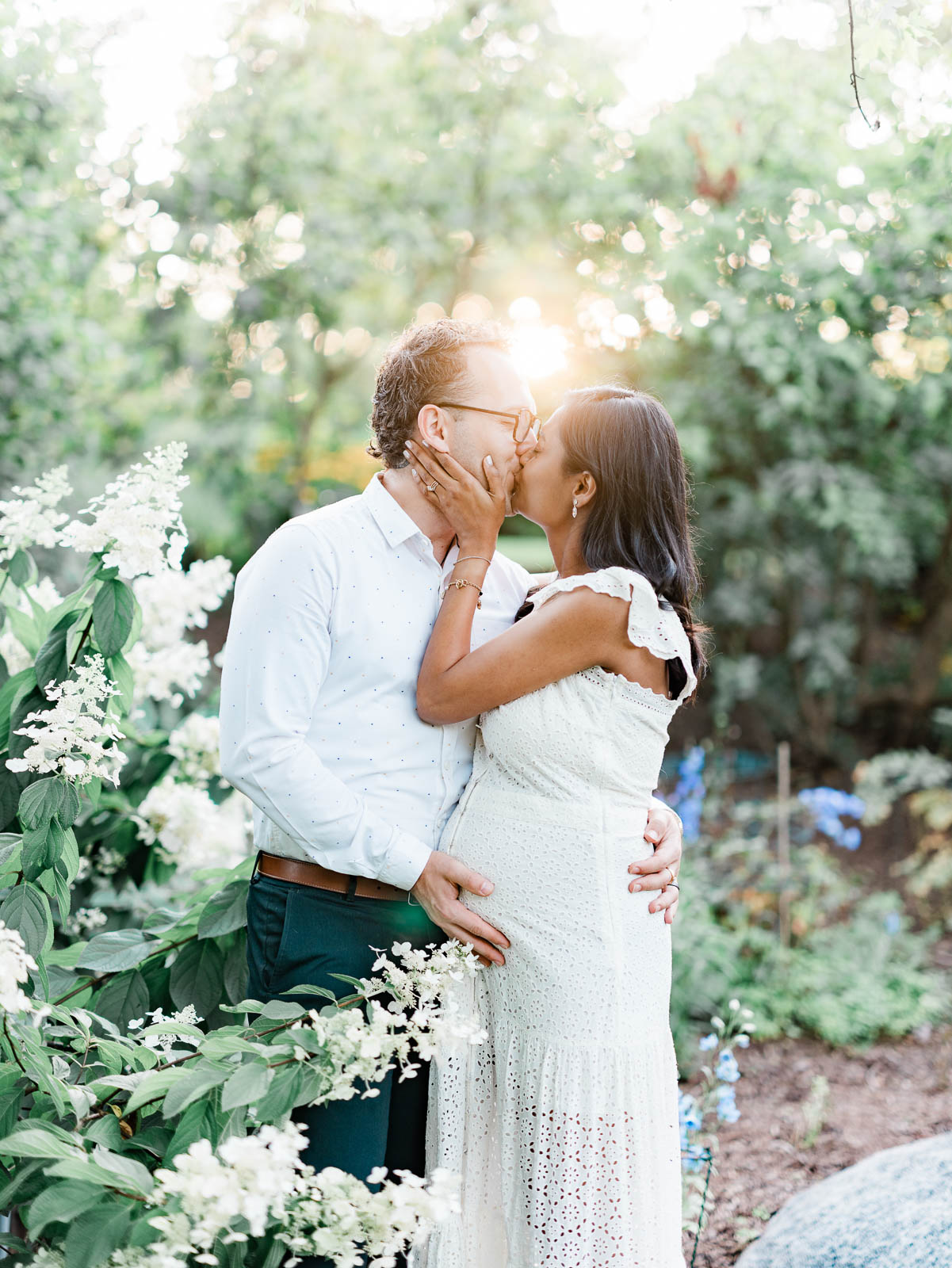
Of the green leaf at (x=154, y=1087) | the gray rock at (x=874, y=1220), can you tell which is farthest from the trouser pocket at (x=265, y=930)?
the gray rock at (x=874, y=1220)

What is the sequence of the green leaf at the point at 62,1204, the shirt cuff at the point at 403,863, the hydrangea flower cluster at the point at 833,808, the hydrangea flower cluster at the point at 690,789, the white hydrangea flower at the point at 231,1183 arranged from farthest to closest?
the hydrangea flower cluster at the point at 833,808 → the hydrangea flower cluster at the point at 690,789 → the shirt cuff at the point at 403,863 → the green leaf at the point at 62,1204 → the white hydrangea flower at the point at 231,1183

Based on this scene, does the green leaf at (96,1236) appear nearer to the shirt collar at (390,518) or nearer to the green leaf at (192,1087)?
the green leaf at (192,1087)

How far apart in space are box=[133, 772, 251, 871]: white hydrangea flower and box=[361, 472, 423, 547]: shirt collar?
3.25ft

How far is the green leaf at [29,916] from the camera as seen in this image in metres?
1.85

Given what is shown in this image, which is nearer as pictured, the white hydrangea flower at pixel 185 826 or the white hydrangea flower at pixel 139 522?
the white hydrangea flower at pixel 139 522

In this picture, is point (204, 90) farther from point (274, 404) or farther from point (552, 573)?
point (552, 573)

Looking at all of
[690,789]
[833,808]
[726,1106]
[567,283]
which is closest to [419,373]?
[726,1106]

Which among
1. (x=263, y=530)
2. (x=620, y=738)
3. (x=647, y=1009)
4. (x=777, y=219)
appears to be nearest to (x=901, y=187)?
(x=777, y=219)

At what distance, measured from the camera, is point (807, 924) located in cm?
511

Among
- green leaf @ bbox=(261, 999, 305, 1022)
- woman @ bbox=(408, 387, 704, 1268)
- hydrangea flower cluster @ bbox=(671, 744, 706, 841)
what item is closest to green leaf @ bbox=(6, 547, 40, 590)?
woman @ bbox=(408, 387, 704, 1268)

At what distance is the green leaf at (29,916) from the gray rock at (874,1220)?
1.84 meters

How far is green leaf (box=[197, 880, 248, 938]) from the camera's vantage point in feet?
7.58

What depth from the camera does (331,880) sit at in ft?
6.86

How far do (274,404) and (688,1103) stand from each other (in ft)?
19.6
